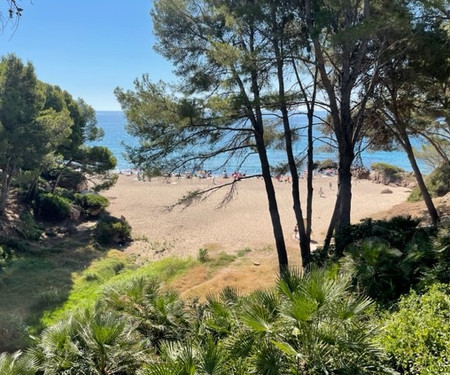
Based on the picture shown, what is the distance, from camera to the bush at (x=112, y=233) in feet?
63.6

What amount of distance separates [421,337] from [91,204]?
23258 millimetres

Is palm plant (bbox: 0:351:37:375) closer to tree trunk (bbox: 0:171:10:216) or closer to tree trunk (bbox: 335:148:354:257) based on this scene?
tree trunk (bbox: 335:148:354:257)

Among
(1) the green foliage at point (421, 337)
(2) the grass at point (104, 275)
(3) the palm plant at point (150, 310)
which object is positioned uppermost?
(1) the green foliage at point (421, 337)

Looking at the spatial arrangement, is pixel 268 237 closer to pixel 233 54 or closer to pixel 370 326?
pixel 233 54

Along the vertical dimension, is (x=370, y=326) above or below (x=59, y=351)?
above

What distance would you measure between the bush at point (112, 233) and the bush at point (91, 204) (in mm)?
3958

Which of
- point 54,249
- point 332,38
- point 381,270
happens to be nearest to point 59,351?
point 381,270

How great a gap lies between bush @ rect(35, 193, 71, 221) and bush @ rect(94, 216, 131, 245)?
317cm

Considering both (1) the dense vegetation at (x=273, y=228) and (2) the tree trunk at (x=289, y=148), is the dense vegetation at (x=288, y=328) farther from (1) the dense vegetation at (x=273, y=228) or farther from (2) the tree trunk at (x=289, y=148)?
(2) the tree trunk at (x=289, y=148)

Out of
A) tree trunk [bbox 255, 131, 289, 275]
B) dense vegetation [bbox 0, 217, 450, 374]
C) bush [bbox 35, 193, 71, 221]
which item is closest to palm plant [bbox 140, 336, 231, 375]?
dense vegetation [bbox 0, 217, 450, 374]

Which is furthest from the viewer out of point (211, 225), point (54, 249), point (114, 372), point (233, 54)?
point (211, 225)

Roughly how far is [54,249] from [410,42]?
17.1 m

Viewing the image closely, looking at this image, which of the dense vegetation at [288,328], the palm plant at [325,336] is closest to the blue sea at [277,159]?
the dense vegetation at [288,328]

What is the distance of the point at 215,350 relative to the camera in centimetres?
347
